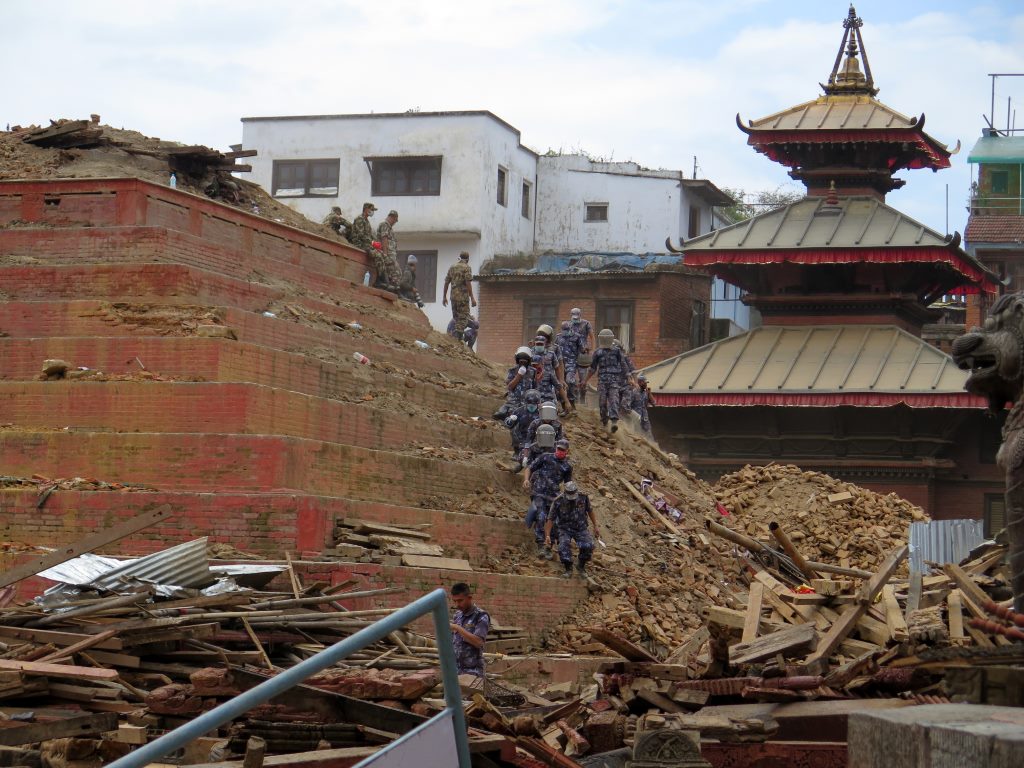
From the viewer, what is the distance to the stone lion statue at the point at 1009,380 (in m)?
8.73

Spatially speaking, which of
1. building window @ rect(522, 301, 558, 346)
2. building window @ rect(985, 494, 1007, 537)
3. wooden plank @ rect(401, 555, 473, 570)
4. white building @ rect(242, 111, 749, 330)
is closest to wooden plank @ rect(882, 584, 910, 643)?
wooden plank @ rect(401, 555, 473, 570)

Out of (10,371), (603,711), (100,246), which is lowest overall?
(603,711)

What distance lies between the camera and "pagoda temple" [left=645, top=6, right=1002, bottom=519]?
29625 millimetres

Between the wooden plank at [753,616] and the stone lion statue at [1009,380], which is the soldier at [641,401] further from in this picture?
the stone lion statue at [1009,380]

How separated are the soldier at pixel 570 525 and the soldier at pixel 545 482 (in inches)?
6.2

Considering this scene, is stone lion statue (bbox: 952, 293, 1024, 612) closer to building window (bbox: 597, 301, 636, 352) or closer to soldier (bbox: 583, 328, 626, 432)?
soldier (bbox: 583, 328, 626, 432)

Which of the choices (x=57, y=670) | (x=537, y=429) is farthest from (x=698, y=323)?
(x=57, y=670)

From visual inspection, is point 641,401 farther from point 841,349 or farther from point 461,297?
point 841,349

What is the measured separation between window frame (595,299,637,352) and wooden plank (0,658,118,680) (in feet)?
81.7

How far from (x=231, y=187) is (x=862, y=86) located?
15.2 metres

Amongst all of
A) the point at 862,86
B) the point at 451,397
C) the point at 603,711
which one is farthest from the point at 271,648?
the point at 862,86

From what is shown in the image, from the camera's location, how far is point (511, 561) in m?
19.4

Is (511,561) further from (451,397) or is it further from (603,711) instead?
(603,711)

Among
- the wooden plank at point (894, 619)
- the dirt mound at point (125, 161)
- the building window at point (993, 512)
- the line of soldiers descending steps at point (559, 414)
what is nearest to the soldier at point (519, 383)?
the line of soldiers descending steps at point (559, 414)
